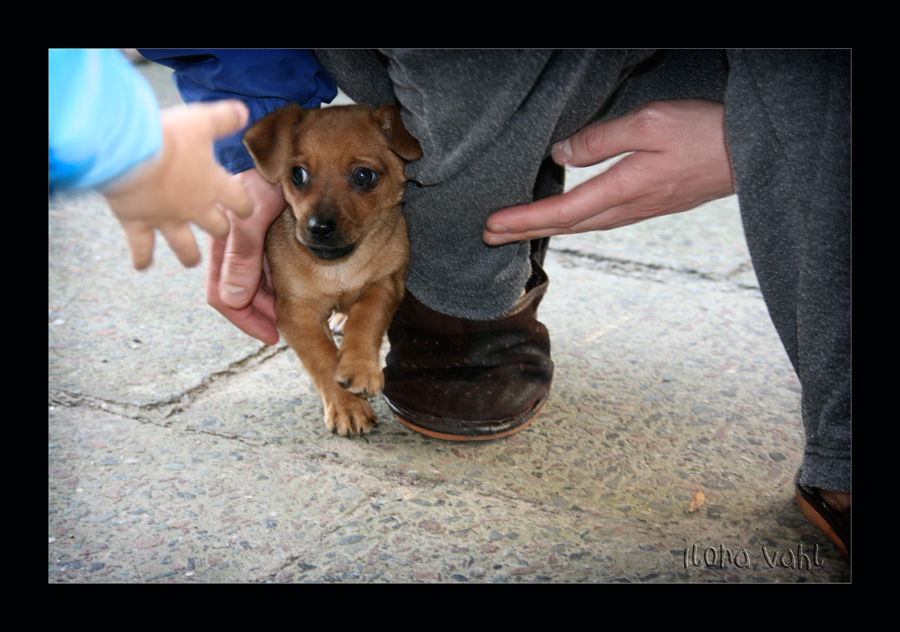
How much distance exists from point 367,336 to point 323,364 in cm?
14

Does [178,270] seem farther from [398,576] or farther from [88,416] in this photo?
[398,576]

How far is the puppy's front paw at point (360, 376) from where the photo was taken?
74.5 inches

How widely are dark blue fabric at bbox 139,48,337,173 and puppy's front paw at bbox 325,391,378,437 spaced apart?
646 mm

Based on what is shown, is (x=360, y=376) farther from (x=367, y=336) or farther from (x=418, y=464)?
(x=418, y=464)

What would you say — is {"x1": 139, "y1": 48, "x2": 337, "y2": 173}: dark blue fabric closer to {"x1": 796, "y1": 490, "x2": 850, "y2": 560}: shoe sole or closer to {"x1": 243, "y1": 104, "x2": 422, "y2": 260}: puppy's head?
{"x1": 243, "y1": 104, "x2": 422, "y2": 260}: puppy's head

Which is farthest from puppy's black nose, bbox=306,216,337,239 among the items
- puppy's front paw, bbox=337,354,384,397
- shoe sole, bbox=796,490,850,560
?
shoe sole, bbox=796,490,850,560

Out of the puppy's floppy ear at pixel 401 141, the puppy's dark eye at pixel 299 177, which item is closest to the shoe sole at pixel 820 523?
the puppy's floppy ear at pixel 401 141

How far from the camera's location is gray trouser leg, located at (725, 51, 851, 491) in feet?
4.29

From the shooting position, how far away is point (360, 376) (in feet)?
6.26

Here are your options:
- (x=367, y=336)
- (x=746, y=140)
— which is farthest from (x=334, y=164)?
(x=746, y=140)

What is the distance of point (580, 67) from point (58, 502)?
137 cm

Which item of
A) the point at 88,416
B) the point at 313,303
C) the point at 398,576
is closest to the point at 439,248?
the point at 313,303

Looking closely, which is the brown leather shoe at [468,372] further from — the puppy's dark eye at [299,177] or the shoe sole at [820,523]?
the shoe sole at [820,523]

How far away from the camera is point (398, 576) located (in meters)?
1.38
